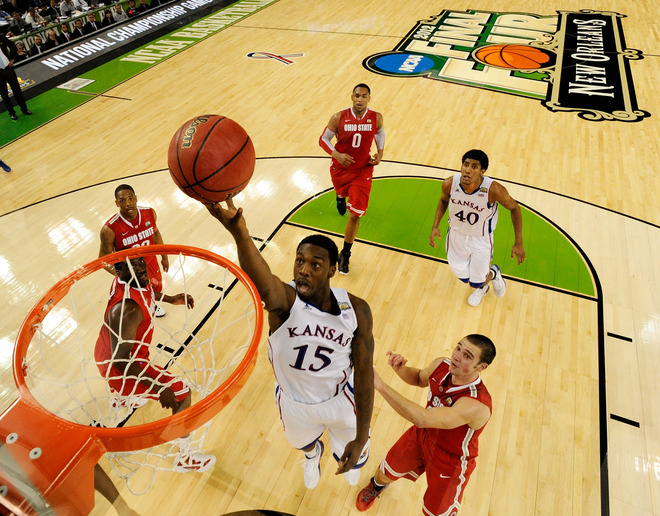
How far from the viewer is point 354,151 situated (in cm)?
459

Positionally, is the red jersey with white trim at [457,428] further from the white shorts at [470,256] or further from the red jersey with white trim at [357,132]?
the red jersey with white trim at [357,132]

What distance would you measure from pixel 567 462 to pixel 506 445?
410 millimetres

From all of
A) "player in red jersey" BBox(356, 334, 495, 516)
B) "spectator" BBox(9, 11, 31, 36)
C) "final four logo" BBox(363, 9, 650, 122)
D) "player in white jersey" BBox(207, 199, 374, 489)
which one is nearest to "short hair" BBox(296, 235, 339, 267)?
"player in white jersey" BBox(207, 199, 374, 489)

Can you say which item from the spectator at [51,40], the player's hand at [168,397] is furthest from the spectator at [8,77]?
the player's hand at [168,397]

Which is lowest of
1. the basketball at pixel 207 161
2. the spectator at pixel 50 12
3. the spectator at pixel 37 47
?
the spectator at pixel 37 47

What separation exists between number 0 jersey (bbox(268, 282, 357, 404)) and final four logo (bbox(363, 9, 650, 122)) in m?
7.63

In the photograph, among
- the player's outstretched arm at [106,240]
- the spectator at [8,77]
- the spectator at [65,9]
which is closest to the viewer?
the player's outstretched arm at [106,240]

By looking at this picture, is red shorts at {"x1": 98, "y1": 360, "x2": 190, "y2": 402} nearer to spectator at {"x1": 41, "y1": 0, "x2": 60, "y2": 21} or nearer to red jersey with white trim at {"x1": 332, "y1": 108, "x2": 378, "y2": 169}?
red jersey with white trim at {"x1": 332, "y1": 108, "x2": 378, "y2": 169}

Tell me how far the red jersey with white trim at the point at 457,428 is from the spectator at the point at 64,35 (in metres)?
11.6

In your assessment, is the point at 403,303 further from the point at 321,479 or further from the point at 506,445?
the point at 321,479

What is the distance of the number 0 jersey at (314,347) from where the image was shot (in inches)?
82.0

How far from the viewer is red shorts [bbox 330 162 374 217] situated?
4.58 m

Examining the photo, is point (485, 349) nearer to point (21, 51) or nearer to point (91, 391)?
point (91, 391)

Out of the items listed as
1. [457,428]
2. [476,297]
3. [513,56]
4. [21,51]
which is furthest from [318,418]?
[21,51]
